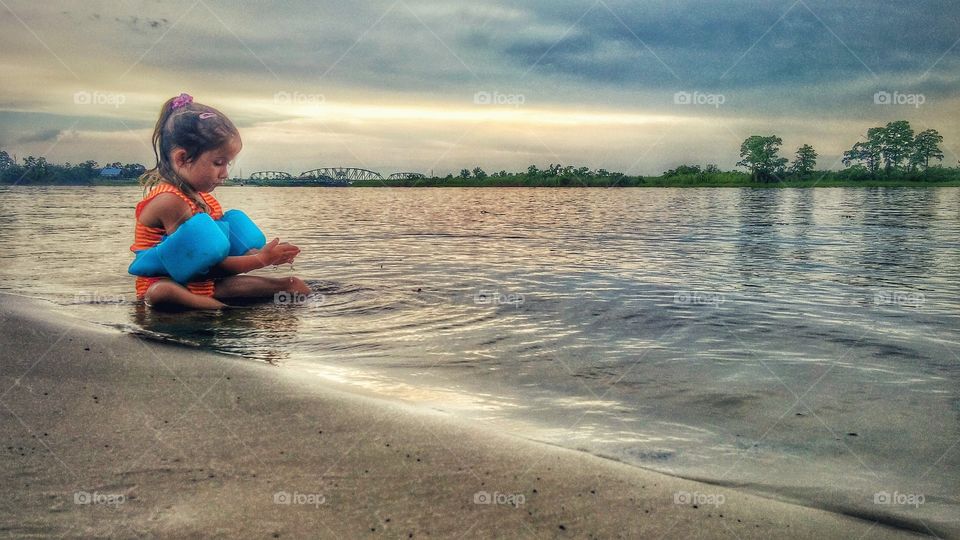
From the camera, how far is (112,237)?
55.5ft

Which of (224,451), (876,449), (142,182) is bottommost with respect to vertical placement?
(876,449)

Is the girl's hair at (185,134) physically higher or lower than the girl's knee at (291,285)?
higher

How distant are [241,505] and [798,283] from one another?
29.7ft

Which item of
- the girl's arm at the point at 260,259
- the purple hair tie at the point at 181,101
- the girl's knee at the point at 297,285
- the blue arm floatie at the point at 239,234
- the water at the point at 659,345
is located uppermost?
the purple hair tie at the point at 181,101

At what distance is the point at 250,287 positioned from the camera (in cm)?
823

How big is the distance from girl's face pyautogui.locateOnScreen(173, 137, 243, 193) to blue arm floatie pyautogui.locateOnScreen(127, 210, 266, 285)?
0.39 meters

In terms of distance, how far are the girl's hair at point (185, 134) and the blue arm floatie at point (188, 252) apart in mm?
349

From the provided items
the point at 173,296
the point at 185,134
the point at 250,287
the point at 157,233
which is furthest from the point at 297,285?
the point at 185,134

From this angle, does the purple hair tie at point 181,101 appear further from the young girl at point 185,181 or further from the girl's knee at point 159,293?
the girl's knee at point 159,293

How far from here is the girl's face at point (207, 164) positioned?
7176 millimetres

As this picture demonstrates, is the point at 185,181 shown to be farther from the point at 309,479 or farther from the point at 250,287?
the point at 309,479

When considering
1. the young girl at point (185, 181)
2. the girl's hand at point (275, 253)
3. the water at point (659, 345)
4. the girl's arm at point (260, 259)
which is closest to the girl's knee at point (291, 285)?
the water at point (659, 345)

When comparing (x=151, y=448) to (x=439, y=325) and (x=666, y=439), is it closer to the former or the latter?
(x=666, y=439)

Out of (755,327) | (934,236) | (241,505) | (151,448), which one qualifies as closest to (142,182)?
(151,448)
